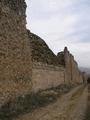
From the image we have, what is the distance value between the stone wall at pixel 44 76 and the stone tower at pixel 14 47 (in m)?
2.37

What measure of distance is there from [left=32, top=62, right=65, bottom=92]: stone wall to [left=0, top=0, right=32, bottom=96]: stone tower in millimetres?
2375

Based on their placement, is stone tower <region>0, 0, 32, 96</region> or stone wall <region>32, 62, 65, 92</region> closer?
stone tower <region>0, 0, 32, 96</region>

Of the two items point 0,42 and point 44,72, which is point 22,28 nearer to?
point 0,42

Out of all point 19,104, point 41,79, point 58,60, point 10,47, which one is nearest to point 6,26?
point 10,47

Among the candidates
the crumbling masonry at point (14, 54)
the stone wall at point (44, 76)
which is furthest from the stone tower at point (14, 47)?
the stone wall at point (44, 76)

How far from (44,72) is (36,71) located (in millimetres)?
3082

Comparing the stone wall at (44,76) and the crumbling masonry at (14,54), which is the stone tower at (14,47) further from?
the stone wall at (44,76)

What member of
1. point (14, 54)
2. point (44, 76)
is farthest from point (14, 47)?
point (44, 76)

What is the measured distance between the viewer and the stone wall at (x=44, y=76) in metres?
21.6

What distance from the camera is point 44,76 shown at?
24.9 m

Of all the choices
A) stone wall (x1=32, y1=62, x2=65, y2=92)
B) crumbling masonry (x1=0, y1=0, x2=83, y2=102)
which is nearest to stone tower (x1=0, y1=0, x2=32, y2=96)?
crumbling masonry (x1=0, y1=0, x2=83, y2=102)

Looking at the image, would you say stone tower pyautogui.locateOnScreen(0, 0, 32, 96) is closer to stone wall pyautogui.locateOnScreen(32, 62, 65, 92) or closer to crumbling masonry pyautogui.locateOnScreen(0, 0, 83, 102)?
crumbling masonry pyautogui.locateOnScreen(0, 0, 83, 102)

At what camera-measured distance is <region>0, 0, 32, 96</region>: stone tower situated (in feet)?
49.3

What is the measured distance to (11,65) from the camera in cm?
1584
